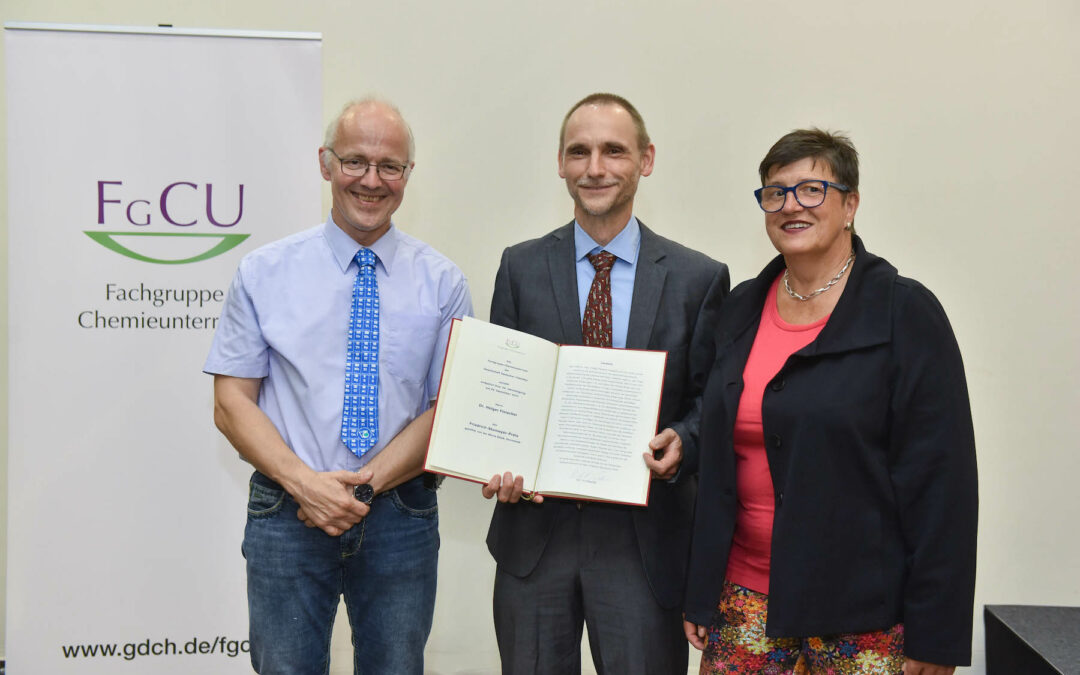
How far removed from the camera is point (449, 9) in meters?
3.73

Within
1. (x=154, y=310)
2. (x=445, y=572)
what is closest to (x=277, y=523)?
(x=154, y=310)

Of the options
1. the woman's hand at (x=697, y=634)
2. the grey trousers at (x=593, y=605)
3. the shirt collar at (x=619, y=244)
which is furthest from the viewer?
the shirt collar at (x=619, y=244)

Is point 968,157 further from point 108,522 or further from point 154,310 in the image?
point 108,522

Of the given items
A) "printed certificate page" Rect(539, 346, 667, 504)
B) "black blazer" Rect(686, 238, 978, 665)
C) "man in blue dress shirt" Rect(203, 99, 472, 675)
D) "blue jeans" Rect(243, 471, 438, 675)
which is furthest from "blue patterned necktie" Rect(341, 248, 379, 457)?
"black blazer" Rect(686, 238, 978, 665)

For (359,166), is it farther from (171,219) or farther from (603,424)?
(171,219)

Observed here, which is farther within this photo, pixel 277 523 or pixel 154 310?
pixel 154 310

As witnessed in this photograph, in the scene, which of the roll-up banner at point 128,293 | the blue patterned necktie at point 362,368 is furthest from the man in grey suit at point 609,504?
the roll-up banner at point 128,293

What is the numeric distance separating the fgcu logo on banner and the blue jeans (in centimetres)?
126

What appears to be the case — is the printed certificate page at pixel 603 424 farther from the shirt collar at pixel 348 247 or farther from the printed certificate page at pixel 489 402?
the shirt collar at pixel 348 247

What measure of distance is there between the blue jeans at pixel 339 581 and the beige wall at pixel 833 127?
173cm

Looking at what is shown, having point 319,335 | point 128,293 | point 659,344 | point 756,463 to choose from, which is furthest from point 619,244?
point 128,293

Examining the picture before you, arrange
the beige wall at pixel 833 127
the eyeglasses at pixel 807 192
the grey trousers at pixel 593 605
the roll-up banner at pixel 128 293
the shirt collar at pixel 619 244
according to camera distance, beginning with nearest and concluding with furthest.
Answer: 1. the eyeglasses at pixel 807 192
2. the grey trousers at pixel 593 605
3. the shirt collar at pixel 619 244
4. the roll-up banner at pixel 128 293
5. the beige wall at pixel 833 127

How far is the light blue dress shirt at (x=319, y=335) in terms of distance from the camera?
207cm

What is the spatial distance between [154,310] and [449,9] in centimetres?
186
